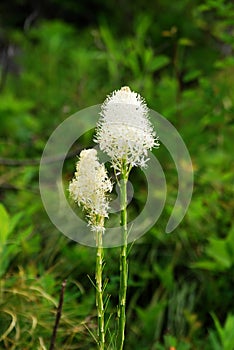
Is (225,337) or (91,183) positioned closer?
(91,183)

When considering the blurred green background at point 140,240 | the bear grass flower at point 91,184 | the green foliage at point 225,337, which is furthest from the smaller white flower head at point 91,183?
the green foliage at point 225,337

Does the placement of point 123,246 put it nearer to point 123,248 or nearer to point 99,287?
point 123,248

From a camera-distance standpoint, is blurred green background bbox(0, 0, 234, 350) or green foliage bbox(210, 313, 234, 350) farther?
blurred green background bbox(0, 0, 234, 350)

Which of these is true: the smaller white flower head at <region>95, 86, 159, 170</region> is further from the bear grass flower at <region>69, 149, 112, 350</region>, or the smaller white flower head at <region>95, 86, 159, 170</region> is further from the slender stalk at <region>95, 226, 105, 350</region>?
the slender stalk at <region>95, 226, 105, 350</region>

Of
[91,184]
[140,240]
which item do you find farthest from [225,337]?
[91,184]

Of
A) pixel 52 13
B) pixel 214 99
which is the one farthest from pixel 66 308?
pixel 52 13

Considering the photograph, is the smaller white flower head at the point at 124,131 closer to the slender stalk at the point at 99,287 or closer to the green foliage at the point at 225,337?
the slender stalk at the point at 99,287

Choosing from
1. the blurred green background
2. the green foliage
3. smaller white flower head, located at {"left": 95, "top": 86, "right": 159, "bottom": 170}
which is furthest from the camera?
the blurred green background

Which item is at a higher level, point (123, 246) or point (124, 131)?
point (124, 131)

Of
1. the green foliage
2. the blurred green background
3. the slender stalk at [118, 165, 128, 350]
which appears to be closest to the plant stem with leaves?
the slender stalk at [118, 165, 128, 350]
